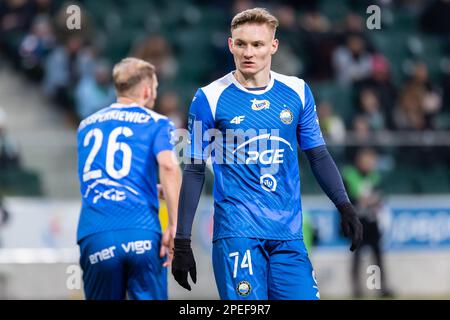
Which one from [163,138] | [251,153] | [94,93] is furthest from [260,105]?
[94,93]

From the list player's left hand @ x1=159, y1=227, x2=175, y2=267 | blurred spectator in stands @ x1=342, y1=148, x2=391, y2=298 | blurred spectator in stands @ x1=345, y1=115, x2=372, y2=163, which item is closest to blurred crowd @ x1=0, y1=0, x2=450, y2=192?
blurred spectator in stands @ x1=345, y1=115, x2=372, y2=163

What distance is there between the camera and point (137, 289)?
827cm

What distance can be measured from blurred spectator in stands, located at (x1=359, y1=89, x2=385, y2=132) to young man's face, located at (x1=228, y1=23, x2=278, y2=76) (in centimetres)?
976

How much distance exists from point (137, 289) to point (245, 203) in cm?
162

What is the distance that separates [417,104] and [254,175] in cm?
1100

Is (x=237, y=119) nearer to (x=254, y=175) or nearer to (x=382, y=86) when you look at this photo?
(x=254, y=175)

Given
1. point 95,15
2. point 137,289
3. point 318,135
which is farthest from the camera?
point 95,15

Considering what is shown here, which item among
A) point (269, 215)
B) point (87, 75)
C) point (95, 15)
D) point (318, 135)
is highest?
point (95, 15)

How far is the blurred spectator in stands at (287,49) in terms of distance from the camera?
17422 mm

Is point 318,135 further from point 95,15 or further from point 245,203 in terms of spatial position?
point 95,15

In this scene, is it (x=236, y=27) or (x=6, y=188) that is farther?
(x=6, y=188)

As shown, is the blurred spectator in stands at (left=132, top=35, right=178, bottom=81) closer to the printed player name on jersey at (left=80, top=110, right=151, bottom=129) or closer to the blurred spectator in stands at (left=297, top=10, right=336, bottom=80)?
the blurred spectator in stands at (left=297, top=10, right=336, bottom=80)

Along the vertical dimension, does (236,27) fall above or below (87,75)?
below

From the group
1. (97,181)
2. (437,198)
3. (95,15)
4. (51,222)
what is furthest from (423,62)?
(97,181)
